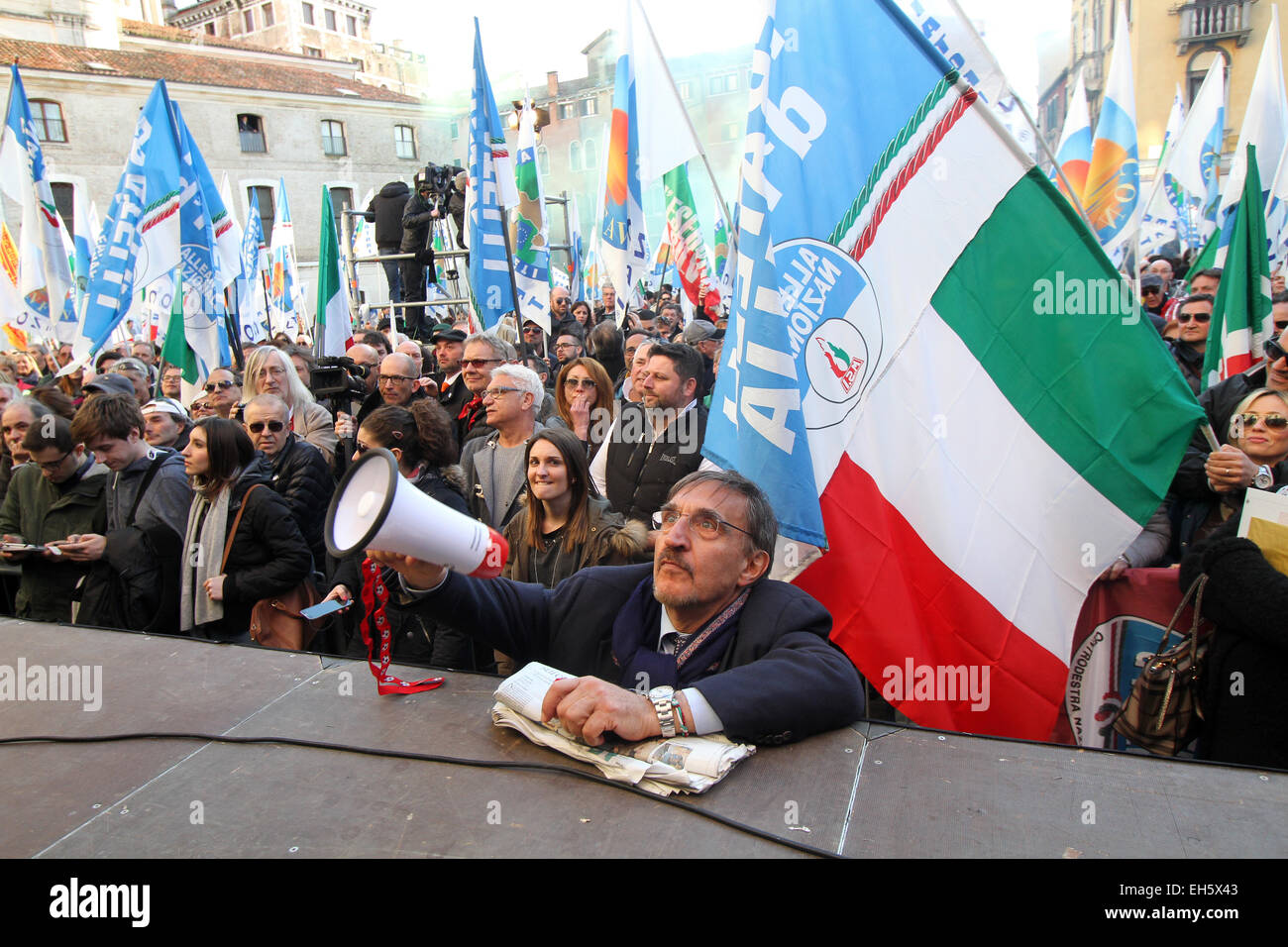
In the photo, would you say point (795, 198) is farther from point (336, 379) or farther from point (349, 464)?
point (336, 379)

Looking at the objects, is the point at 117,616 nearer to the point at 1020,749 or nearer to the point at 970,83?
the point at 1020,749

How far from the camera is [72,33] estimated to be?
36.5 m

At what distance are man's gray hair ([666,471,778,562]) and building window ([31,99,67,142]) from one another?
3712 centimetres

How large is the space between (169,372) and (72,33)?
38410mm

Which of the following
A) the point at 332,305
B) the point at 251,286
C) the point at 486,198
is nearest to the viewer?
the point at 486,198

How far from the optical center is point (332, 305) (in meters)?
9.14

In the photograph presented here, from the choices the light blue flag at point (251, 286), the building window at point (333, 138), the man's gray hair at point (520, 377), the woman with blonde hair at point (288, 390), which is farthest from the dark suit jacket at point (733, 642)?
the building window at point (333, 138)

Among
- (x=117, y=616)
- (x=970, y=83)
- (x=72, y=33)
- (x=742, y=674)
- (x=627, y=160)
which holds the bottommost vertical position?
(x=117, y=616)

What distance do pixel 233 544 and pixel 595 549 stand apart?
→ 1830mm

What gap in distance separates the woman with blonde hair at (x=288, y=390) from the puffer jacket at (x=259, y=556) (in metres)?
1.48

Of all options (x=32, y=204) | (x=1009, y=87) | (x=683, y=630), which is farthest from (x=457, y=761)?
(x=32, y=204)
